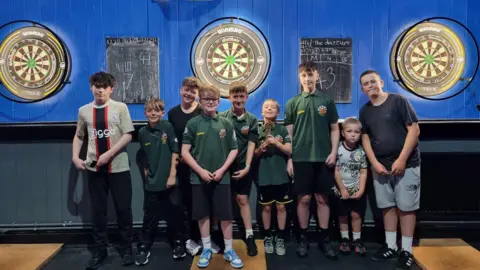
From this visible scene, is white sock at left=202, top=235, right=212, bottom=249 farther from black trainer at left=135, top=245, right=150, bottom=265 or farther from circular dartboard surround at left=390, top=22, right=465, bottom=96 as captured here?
circular dartboard surround at left=390, top=22, right=465, bottom=96

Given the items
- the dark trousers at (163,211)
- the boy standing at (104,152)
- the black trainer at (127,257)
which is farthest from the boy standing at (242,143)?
the black trainer at (127,257)

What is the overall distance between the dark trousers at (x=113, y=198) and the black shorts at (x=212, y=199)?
526 mm

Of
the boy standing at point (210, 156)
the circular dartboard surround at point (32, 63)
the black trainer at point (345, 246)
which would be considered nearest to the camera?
the boy standing at point (210, 156)

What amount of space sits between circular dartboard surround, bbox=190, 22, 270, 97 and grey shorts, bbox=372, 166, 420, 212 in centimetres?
133

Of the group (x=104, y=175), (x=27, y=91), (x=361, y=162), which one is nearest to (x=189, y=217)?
(x=104, y=175)

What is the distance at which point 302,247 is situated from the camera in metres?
3.09

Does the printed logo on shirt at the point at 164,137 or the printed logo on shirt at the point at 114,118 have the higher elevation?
the printed logo on shirt at the point at 114,118

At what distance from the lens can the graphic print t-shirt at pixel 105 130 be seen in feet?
9.41

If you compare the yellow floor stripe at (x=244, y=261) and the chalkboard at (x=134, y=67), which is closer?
the yellow floor stripe at (x=244, y=261)

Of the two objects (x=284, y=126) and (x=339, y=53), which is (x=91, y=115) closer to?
(x=284, y=126)

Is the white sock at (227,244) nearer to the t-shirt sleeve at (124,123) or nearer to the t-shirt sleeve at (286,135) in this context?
the t-shirt sleeve at (286,135)

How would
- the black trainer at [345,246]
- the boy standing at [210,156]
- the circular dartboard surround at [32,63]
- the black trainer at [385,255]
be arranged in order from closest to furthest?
the boy standing at [210,156]
the black trainer at [385,255]
the black trainer at [345,246]
the circular dartboard surround at [32,63]

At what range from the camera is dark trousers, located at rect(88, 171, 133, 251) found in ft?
9.51

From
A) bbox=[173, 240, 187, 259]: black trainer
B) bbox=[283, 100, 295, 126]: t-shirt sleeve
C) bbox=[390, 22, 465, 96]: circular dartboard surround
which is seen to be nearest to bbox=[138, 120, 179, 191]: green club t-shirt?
bbox=[173, 240, 187, 259]: black trainer
